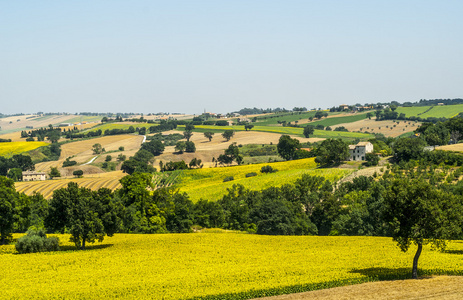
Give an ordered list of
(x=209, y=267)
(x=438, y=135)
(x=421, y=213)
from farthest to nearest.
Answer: (x=438, y=135)
(x=209, y=267)
(x=421, y=213)

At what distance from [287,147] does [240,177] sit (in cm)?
4312

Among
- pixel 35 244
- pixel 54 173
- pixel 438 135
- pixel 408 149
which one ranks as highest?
pixel 438 135

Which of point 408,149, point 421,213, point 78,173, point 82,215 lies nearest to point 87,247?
point 82,215

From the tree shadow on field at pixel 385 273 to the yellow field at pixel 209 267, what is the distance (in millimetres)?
100

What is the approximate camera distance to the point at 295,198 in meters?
114

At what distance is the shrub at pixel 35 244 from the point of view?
66688mm

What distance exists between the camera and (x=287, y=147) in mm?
194750

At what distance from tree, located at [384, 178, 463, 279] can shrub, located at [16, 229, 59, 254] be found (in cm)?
4682

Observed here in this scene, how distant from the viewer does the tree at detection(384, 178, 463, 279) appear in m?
44.9

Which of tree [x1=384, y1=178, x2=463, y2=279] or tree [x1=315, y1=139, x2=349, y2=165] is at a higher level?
tree [x1=384, y1=178, x2=463, y2=279]

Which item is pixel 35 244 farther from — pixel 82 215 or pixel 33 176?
pixel 33 176

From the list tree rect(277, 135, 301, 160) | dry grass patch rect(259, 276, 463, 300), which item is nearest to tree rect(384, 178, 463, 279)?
Result: dry grass patch rect(259, 276, 463, 300)

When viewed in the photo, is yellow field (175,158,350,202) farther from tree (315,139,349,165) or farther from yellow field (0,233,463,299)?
yellow field (0,233,463,299)

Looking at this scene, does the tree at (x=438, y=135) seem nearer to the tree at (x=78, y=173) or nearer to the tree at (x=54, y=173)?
the tree at (x=78, y=173)
